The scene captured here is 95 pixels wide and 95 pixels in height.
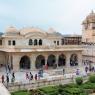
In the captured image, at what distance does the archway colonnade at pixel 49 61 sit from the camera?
40.6m

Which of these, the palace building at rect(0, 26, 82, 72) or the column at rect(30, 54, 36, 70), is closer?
the palace building at rect(0, 26, 82, 72)

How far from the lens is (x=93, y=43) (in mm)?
46531

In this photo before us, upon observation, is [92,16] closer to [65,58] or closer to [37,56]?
[65,58]

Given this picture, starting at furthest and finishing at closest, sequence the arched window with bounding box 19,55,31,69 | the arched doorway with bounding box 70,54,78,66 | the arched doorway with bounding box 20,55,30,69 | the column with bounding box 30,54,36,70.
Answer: the arched doorway with bounding box 70,54,78,66 < the arched doorway with bounding box 20,55,30,69 < the arched window with bounding box 19,55,31,69 < the column with bounding box 30,54,36,70

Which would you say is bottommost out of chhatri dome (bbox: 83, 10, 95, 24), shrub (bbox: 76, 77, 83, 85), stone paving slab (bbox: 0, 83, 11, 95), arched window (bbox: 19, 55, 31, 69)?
stone paving slab (bbox: 0, 83, 11, 95)

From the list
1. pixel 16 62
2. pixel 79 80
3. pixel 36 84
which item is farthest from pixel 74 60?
pixel 36 84

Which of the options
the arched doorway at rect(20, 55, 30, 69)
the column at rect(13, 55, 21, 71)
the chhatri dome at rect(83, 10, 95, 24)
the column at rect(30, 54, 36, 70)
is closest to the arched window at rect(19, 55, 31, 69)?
the arched doorway at rect(20, 55, 30, 69)

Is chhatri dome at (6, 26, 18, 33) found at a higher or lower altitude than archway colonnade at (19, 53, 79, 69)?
higher

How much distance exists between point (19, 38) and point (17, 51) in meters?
3.63

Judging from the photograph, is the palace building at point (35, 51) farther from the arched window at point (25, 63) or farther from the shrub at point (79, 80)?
the shrub at point (79, 80)

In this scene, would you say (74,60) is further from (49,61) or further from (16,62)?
(16,62)

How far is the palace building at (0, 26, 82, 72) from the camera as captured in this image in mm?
38281

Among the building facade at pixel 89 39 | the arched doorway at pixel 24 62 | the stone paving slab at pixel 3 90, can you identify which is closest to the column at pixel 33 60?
the arched doorway at pixel 24 62

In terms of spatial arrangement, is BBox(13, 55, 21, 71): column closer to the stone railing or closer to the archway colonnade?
the archway colonnade
